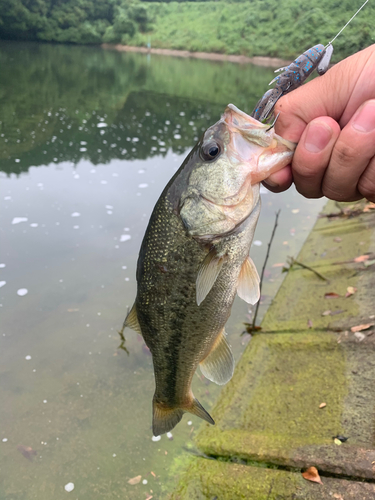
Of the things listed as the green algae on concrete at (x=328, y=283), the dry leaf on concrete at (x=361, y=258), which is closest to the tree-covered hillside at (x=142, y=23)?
the green algae on concrete at (x=328, y=283)

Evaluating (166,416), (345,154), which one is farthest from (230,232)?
(166,416)

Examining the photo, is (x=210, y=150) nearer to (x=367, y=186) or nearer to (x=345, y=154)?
(x=345, y=154)

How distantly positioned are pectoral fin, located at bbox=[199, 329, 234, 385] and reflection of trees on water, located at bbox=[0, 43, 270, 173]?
869cm

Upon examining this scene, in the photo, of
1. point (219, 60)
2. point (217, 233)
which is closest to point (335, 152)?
point (217, 233)

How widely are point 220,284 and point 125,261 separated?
4355 millimetres

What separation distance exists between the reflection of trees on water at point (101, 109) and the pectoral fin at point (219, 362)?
8687 mm

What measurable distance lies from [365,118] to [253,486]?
2416 mm

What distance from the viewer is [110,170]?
9516 mm

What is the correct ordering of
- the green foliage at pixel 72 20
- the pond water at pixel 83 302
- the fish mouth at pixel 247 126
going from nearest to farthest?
the fish mouth at pixel 247 126
the pond water at pixel 83 302
the green foliage at pixel 72 20

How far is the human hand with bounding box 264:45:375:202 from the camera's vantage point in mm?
1393

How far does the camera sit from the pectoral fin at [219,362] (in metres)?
1.88

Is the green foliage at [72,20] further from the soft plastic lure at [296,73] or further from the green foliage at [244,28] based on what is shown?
the soft plastic lure at [296,73]

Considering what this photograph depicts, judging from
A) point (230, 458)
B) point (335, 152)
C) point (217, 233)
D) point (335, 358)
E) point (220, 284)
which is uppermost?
point (335, 152)

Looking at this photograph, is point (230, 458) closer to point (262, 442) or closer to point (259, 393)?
point (262, 442)
